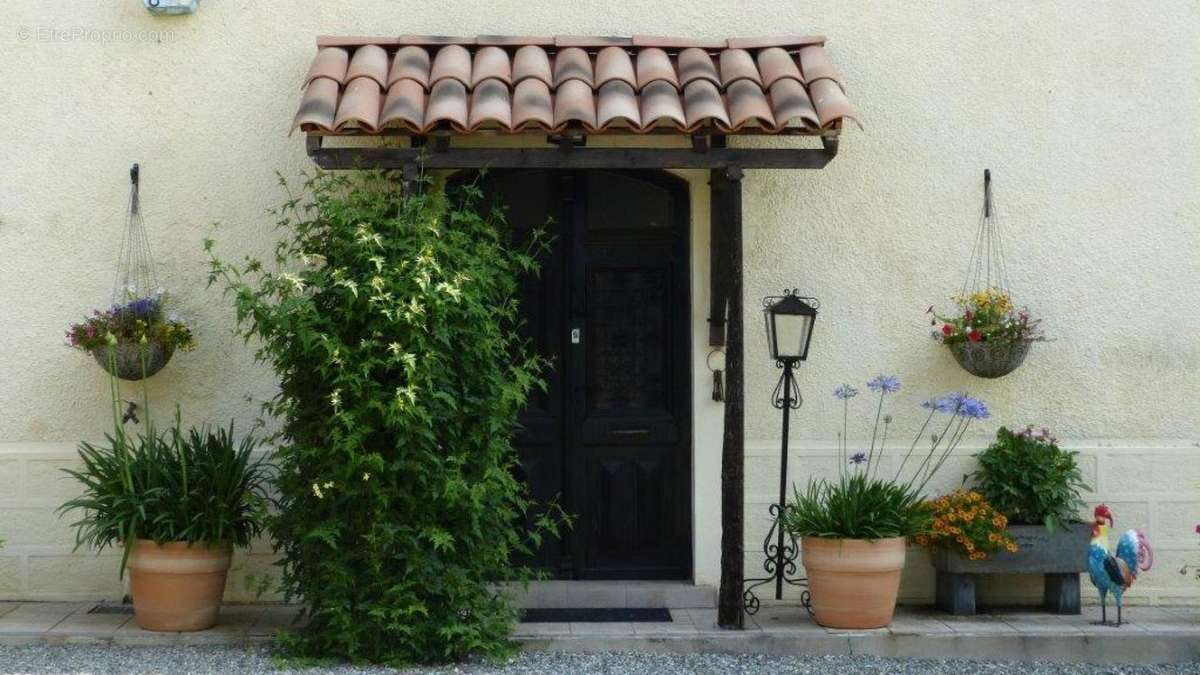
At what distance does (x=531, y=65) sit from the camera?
25.3 ft

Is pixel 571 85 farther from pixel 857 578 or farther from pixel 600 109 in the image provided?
pixel 857 578

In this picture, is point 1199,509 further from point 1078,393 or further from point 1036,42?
point 1036,42

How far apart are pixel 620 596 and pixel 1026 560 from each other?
2.27m

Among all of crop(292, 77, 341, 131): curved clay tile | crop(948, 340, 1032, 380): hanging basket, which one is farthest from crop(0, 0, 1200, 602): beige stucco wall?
crop(292, 77, 341, 131): curved clay tile

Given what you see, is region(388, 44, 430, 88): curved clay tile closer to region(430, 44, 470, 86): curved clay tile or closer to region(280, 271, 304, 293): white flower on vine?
region(430, 44, 470, 86): curved clay tile

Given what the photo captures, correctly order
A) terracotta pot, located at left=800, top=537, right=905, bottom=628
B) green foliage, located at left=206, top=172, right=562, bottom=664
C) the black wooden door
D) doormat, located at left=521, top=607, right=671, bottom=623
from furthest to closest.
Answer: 1. the black wooden door
2. doormat, located at left=521, top=607, right=671, bottom=623
3. terracotta pot, located at left=800, top=537, right=905, bottom=628
4. green foliage, located at left=206, top=172, right=562, bottom=664

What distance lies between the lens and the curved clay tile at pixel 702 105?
7.23 metres

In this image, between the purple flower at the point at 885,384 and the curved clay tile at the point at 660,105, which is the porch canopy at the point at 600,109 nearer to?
the curved clay tile at the point at 660,105

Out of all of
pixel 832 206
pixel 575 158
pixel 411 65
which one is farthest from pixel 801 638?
pixel 411 65

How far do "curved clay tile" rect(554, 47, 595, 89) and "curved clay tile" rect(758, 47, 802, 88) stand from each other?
3.09 feet

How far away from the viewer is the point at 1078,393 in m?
8.41

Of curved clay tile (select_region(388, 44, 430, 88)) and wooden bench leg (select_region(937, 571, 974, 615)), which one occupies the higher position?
curved clay tile (select_region(388, 44, 430, 88))

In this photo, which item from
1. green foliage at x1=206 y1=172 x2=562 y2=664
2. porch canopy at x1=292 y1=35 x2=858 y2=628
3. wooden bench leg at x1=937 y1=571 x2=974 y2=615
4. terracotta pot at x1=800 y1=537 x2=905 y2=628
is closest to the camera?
green foliage at x1=206 y1=172 x2=562 y2=664

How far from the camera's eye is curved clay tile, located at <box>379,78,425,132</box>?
723 centimetres
